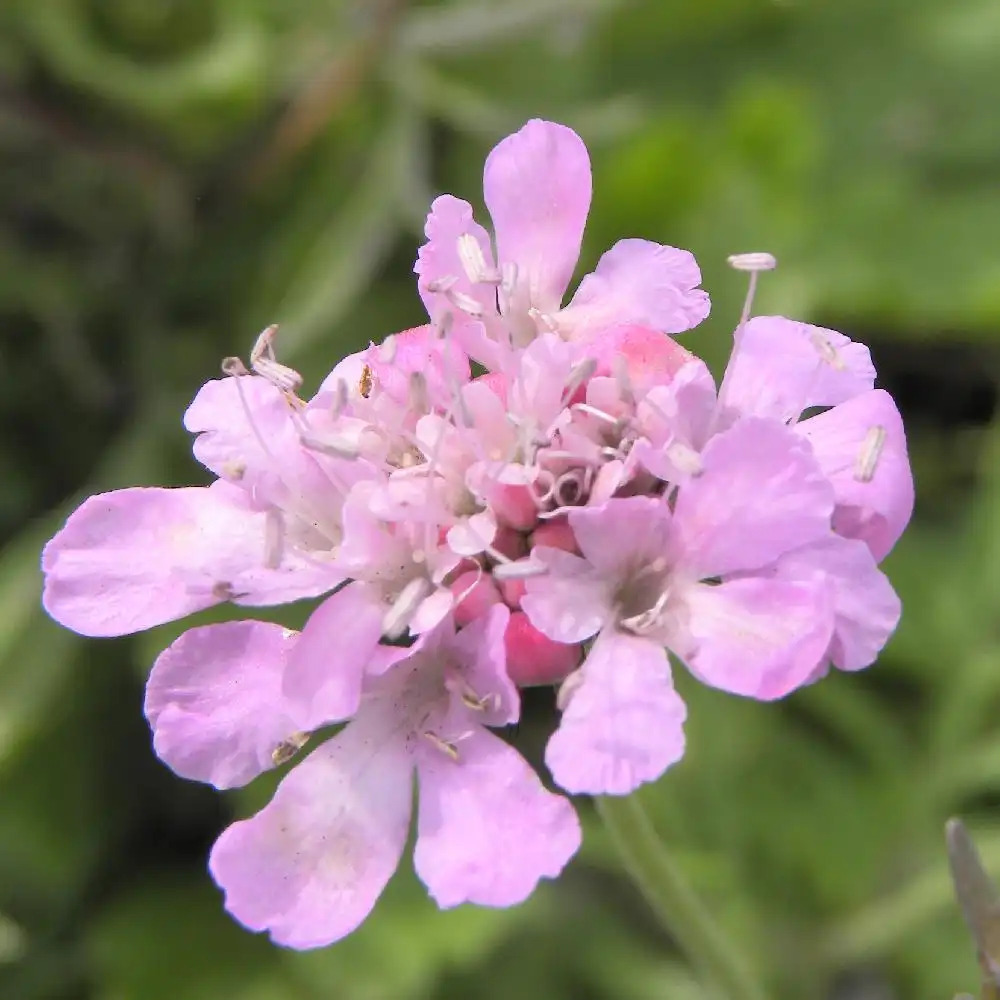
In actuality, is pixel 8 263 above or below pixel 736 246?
above

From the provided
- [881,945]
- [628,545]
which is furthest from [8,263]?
[881,945]

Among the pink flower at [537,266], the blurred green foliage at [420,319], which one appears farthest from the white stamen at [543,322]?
the blurred green foliage at [420,319]

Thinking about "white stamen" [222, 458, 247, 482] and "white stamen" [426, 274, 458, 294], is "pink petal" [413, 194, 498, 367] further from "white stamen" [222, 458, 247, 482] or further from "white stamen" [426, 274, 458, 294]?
"white stamen" [222, 458, 247, 482]

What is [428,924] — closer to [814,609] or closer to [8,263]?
[814,609]

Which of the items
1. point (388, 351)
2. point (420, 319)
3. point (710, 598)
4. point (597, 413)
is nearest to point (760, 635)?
point (710, 598)

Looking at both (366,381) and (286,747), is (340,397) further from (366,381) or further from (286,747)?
(286,747)

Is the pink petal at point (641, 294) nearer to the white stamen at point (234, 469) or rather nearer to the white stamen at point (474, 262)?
the white stamen at point (474, 262)

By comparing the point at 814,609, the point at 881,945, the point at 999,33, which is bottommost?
the point at 881,945
